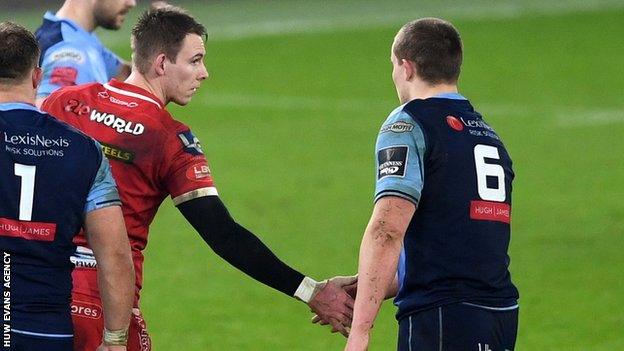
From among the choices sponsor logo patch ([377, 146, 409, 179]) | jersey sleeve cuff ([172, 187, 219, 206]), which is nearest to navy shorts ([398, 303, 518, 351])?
sponsor logo patch ([377, 146, 409, 179])

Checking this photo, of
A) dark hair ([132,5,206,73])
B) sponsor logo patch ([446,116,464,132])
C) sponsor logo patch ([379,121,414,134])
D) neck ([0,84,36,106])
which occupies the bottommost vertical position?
sponsor logo patch ([379,121,414,134])

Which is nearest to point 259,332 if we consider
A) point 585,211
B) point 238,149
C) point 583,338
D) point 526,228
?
point 583,338

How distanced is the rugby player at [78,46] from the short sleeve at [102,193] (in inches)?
155

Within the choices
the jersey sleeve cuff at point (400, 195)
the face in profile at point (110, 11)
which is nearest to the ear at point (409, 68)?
the jersey sleeve cuff at point (400, 195)

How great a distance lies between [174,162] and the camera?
20.4ft

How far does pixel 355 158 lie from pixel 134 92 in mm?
10466

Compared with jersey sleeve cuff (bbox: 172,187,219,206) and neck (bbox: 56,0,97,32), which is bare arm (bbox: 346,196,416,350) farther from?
neck (bbox: 56,0,97,32)

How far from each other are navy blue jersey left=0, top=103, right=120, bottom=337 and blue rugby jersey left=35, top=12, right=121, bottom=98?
398 cm

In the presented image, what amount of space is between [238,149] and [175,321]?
7.44 metres

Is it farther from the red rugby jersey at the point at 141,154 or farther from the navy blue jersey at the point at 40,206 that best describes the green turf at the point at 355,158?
the navy blue jersey at the point at 40,206

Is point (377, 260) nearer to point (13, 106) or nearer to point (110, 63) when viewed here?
point (13, 106)

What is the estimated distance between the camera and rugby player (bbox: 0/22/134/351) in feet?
18.2

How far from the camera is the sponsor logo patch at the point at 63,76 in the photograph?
31.3 ft

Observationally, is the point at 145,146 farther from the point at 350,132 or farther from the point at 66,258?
the point at 350,132
